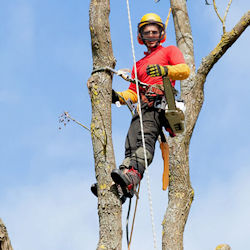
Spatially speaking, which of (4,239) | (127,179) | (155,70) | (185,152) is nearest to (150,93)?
(155,70)

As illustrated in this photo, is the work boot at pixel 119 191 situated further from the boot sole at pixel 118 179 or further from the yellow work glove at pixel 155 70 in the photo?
the yellow work glove at pixel 155 70

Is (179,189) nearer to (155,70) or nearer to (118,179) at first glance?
(155,70)

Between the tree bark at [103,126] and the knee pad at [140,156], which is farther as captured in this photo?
the knee pad at [140,156]

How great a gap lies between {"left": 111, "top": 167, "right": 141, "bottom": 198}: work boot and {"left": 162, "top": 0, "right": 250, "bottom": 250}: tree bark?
1.64m

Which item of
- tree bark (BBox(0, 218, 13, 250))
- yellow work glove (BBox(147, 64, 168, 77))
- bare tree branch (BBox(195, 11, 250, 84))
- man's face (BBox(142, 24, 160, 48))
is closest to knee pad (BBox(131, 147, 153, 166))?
yellow work glove (BBox(147, 64, 168, 77))

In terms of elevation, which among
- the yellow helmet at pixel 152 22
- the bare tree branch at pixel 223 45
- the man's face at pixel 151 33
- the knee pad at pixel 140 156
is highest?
the bare tree branch at pixel 223 45

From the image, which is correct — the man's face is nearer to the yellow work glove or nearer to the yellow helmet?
the yellow helmet

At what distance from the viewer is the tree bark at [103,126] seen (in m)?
3.83

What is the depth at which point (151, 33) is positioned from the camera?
16.8 ft

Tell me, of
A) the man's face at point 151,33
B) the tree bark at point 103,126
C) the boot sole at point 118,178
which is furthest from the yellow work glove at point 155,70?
the boot sole at point 118,178

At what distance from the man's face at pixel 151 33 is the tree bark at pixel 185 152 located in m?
1.32

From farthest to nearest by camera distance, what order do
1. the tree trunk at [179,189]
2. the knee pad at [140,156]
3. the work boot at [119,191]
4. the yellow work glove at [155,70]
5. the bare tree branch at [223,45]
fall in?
1. the bare tree branch at [223,45]
2. the tree trunk at [179,189]
3. the yellow work glove at [155,70]
4. the knee pad at [140,156]
5. the work boot at [119,191]

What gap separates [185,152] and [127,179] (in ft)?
7.39

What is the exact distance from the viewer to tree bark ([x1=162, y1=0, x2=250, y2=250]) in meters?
5.77
